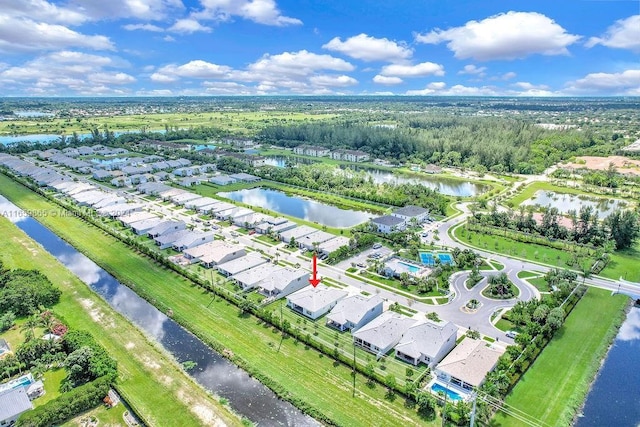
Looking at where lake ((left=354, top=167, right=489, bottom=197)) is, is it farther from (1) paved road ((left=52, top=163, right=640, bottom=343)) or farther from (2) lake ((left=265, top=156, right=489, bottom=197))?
(1) paved road ((left=52, top=163, right=640, bottom=343))

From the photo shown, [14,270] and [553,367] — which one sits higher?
[14,270]

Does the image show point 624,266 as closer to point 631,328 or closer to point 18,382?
point 631,328

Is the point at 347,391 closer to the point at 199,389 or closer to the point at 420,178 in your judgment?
the point at 199,389

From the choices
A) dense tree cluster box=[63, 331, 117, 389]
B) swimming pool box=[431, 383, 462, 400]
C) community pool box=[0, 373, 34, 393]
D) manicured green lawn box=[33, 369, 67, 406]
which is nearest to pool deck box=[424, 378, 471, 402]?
swimming pool box=[431, 383, 462, 400]

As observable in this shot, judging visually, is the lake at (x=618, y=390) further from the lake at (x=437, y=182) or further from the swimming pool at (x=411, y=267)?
the lake at (x=437, y=182)

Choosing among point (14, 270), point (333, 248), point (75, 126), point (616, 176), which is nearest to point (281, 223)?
point (333, 248)

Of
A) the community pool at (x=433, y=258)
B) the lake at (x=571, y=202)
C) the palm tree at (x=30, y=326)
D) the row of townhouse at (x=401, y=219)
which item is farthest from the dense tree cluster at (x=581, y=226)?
the palm tree at (x=30, y=326)

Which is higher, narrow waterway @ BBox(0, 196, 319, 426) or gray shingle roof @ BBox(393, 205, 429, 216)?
gray shingle roof @ BBox(393, 205, 429, 216)
